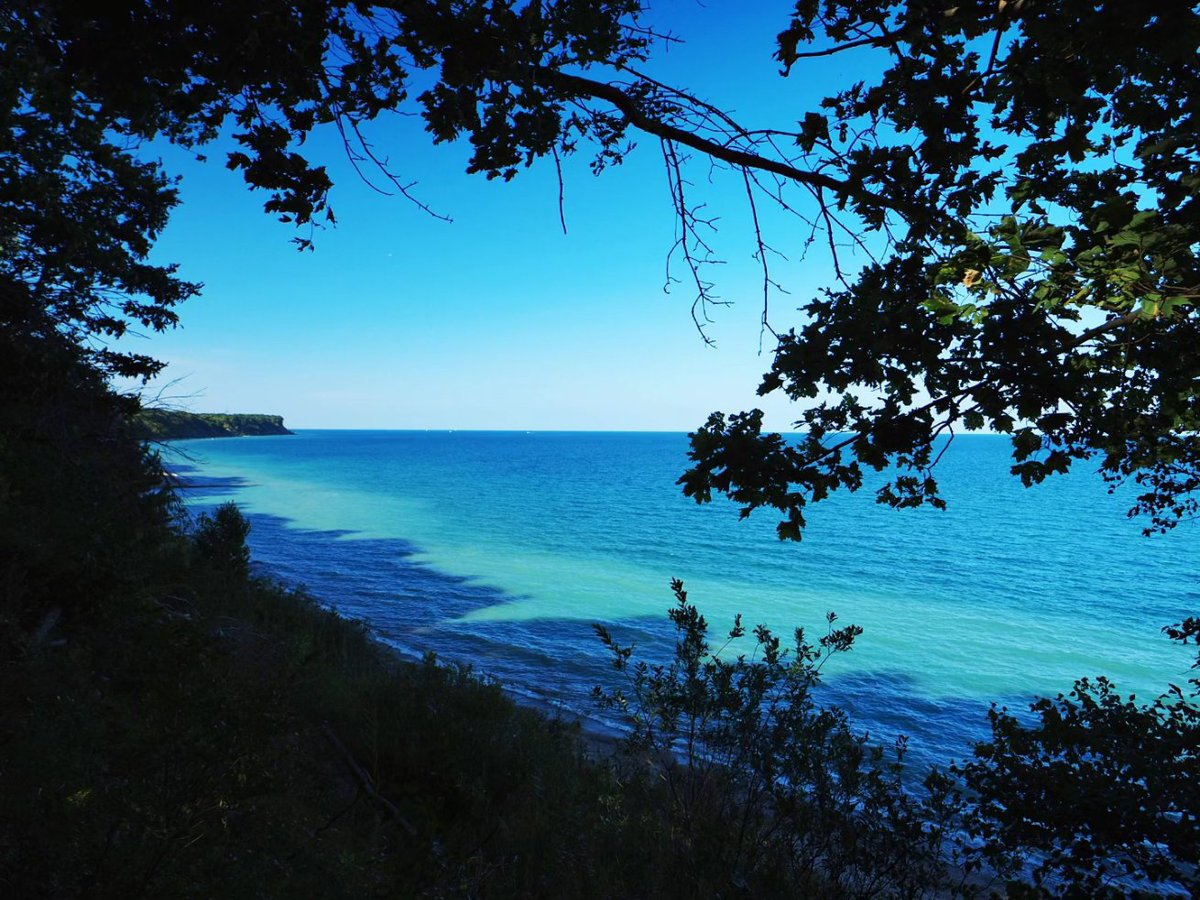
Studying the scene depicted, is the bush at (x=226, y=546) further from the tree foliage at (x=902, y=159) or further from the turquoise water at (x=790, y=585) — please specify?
the tree foliage at (x=902, y=159)

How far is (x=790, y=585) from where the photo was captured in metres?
31.6

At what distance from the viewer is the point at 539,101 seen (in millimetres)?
2877

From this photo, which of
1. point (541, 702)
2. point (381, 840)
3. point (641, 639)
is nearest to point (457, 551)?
point (641, 639)

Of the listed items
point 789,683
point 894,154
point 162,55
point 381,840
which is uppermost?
point 162,55

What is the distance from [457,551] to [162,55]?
1440 inches

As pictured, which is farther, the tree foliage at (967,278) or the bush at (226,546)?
the bush at (226,546)

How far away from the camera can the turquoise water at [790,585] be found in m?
18.9

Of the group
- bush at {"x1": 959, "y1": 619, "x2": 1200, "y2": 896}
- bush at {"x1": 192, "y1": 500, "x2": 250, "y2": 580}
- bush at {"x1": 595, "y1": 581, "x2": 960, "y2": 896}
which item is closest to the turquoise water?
bush at {"x1": 192, "y1": 500, "x2": 250, "y2": 580}

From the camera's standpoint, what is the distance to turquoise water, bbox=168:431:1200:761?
18.9 m

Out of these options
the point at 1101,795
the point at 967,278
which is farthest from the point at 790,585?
the point at 967,278

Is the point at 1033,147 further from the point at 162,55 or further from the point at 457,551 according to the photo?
the point at 457,551

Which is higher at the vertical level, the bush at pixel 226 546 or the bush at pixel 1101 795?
the bush at pixel 1101 795

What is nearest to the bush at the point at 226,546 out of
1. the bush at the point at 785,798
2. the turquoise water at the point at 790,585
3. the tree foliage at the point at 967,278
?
the turquoise water at the point at 790,585

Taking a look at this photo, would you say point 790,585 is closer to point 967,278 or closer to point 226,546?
point 226,546
